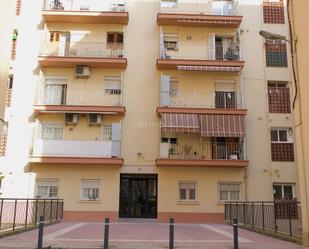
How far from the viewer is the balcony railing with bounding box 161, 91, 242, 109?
26328mm

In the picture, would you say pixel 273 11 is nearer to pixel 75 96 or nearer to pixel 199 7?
pixel 199 7

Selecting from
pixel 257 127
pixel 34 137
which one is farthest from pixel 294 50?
pixel 34 137

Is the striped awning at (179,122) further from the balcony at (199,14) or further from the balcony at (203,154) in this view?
the balcony at (199,14)

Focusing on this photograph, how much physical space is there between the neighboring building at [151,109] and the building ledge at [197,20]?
0.07m

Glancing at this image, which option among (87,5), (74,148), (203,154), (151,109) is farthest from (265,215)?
(87,5)

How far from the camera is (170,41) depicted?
27766 millimetres

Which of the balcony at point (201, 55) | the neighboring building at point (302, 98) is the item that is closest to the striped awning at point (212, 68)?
the balcony at point (201, 55)

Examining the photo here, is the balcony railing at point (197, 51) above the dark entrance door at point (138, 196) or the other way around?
above

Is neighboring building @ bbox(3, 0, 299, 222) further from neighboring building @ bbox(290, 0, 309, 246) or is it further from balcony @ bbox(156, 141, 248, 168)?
neighboring building @ bbox(290, 0, 309, 246)

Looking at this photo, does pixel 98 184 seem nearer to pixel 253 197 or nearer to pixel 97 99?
pixel 97 99

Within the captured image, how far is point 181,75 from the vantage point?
2692 cm

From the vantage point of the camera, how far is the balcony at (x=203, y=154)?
80.7ft

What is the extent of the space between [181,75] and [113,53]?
4.77 meters

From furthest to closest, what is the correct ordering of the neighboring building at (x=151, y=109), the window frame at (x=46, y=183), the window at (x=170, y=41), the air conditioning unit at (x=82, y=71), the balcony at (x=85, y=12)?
the window at (x=170, y=41)
the balcony at (x=85, y=12)
the air conditioning unit at (x=82, y=71)
the window frame at (x=46, y=183)
the neighboring building at (x=151, y=109)
